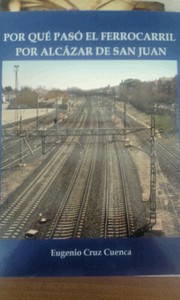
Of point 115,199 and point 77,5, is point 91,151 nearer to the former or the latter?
point 115,199

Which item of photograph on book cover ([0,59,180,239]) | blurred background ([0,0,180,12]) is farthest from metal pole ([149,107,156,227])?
blurred background ([0,0,180,12])

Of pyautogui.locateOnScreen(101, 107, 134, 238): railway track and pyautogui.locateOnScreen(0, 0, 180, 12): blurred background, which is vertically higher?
pyautogui.locateOnScreen(0, 0, 180, 12): blurred background

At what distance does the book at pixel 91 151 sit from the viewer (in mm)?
434

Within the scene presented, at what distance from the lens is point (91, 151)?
1.50 feet

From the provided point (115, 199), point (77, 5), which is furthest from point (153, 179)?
point (77, 5)

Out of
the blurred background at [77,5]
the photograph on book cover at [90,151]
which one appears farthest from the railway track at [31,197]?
the blurred background at [77,5]

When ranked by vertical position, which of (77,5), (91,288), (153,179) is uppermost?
(77,5)

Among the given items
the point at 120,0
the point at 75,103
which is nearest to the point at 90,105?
the point at 75,103

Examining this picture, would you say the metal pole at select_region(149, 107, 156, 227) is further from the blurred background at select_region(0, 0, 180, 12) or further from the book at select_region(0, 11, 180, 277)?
the blurred background at select_region(0, 0, 180, 12)

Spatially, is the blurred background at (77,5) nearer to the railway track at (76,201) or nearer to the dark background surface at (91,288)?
the railway track at (76,201)

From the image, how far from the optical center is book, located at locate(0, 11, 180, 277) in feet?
1.42

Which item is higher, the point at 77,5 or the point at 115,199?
the point at 77,5

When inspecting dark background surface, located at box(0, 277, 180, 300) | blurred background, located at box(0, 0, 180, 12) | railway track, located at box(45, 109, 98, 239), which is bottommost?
dark background surface, located at box(0, 277, 180, 300)

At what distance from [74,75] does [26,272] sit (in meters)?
0.22
